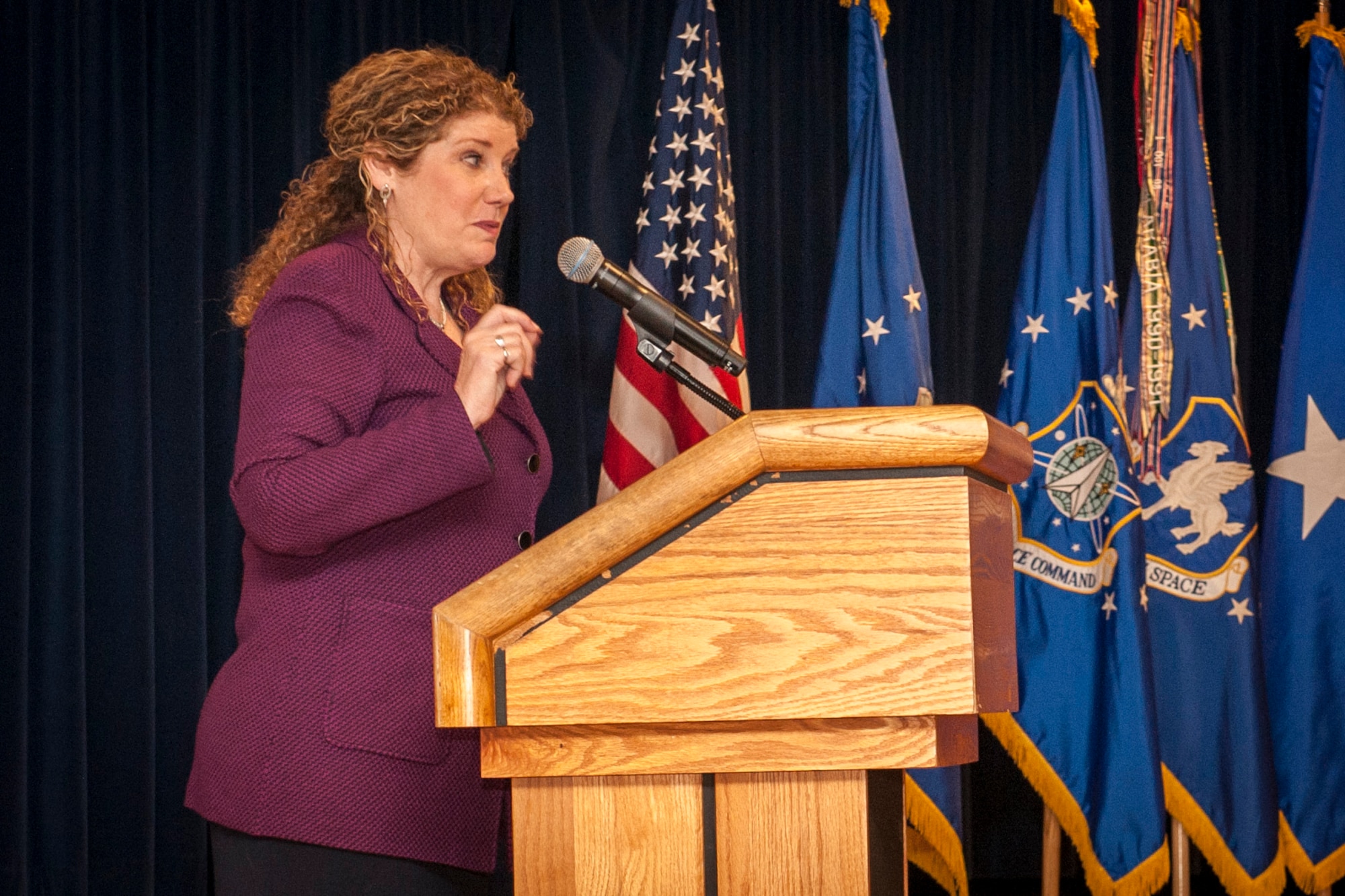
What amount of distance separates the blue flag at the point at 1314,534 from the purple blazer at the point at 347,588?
2.38 metres

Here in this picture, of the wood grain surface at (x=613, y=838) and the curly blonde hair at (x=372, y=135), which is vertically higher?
the curly blonde hair at (x=372, y=135)

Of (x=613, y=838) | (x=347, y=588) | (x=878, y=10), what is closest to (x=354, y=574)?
(x=347, y=588)

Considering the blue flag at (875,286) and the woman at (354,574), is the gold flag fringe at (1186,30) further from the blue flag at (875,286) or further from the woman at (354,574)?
the woman at (354,574)

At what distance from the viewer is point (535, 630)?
93 centimetres

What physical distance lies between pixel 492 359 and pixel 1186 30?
262cm

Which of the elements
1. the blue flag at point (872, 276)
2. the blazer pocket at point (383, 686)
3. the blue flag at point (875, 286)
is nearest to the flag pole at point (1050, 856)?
the blue flag at point (875, 286)

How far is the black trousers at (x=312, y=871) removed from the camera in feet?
4.19

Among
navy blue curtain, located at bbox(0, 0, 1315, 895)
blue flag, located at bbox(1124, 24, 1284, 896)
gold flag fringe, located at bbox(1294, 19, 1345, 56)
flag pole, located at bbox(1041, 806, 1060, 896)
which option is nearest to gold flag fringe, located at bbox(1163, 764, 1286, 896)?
blue flag, located at bbox(1124, 24, 1284, 896)

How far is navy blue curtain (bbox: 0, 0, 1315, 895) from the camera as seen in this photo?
2801 millimetres

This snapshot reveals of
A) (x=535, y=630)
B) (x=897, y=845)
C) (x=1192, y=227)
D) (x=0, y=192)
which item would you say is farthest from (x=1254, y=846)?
(x=0, y=192)

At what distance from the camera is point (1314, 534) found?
10.2 feet

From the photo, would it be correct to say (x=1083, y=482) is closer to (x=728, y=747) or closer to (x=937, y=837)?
(x=937, y=837)

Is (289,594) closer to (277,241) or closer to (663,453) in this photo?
(277,241)

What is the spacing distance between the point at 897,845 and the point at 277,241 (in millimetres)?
1140
